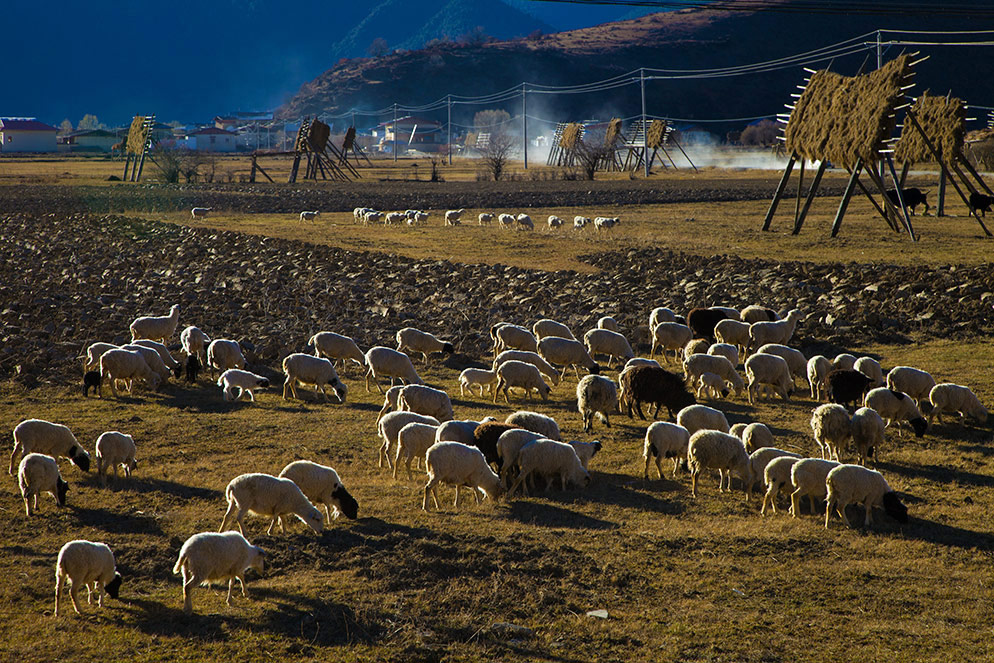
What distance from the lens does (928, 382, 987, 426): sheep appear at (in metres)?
11.9

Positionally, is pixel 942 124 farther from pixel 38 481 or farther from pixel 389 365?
pixel 38 481

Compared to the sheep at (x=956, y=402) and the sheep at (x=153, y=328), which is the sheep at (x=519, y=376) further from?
the sheep at (x=153, y=328)

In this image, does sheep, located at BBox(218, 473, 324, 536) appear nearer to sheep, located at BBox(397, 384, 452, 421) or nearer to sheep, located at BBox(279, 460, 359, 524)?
sheep, located at BBox(279, 460, 359, 524)

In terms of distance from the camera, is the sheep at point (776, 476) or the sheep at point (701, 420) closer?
the sheep at point (776, 476)

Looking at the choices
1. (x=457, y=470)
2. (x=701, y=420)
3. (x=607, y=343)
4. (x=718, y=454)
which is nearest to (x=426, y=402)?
(x=457, y=470)

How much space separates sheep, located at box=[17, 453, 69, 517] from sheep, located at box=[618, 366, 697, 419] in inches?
274

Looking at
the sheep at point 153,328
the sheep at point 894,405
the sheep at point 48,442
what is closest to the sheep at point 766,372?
the sheep at point 894,405

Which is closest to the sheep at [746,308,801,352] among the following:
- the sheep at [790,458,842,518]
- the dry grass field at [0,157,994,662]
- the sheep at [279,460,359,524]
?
the dry grass field at [0,157,994,662]

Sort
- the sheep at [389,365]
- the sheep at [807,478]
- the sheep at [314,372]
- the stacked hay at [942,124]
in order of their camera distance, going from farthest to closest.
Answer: the stacked hay at [942,124] → the sheep at [389,365] → the sheep at [314,372] → the sheep at [807,478]

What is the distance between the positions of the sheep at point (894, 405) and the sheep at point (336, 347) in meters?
7.71

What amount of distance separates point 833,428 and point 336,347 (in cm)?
779

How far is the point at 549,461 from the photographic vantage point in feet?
32.0

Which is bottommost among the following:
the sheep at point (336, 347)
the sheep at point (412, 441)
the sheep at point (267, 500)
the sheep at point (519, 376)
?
the sheep at point (267, 500)

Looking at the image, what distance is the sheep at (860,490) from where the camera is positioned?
8906 mm
